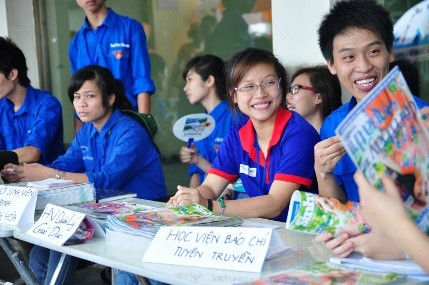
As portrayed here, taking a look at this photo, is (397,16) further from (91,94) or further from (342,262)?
(342,262)

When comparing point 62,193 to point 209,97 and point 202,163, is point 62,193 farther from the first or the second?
point 209,97

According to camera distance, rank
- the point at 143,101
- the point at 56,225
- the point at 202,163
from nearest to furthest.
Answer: the point at 56,225 → the point at 202,163 → the point at 143,101

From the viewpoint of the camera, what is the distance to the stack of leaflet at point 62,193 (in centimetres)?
228

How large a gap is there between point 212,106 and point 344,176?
180 cm

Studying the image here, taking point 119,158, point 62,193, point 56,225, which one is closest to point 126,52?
point 119,158

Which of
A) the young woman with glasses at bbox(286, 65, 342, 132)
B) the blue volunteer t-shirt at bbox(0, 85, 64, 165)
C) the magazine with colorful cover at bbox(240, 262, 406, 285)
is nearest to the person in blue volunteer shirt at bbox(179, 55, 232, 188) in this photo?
the young woman with glasses at bbox(286, 65, 342, 132)

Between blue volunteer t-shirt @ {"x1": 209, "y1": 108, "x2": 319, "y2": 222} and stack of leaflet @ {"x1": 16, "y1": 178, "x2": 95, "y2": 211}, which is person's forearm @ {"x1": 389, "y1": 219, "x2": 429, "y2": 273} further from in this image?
stack of leaflet @ {"x1": 16, "y1": 178, "x2": 95, "y2": 211}

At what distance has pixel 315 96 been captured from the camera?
314cm

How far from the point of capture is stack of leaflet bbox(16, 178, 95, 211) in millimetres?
2277

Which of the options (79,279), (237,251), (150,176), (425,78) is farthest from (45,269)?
(425,78)

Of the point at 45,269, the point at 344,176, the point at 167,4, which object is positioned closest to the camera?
the point at 344,176

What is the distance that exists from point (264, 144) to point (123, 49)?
175cm

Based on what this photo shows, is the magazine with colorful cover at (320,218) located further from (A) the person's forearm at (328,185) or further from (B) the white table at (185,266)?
(A) the person's forearm at (328,185)

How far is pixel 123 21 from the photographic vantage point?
3.85m
